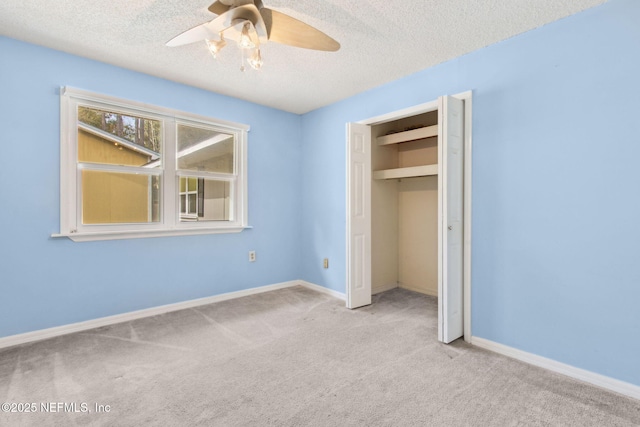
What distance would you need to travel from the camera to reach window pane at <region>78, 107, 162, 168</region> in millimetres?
2850

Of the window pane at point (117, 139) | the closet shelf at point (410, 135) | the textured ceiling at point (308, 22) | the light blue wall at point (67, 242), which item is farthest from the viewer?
the closet shelf at point (410, 135)

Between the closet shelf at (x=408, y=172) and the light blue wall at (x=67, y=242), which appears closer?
the light blue wall at (x=67, y=242)

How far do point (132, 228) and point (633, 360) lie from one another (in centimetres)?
410

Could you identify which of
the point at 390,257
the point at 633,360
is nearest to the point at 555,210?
the point at 633,360

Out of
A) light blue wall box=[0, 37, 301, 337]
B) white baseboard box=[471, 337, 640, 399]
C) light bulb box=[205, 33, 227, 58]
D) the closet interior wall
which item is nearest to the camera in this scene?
light bulb box=[205, 33, 227, 58]

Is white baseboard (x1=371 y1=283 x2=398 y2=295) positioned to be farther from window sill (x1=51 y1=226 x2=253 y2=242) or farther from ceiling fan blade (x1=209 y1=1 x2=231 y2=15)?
ceiling fan blade (x1=209 y1=1 x2=231 y2=15)

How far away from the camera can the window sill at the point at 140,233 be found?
9.00 ft

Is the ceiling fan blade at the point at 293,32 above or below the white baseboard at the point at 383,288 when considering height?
above

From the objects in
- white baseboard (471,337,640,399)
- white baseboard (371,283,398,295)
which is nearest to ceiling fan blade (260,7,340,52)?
white baseboard (471,337,640,399)

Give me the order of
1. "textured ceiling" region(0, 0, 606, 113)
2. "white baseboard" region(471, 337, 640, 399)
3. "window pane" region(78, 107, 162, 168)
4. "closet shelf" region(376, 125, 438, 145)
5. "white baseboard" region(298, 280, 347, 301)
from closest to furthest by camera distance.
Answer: "white baseboard" region(471, 337, 640, 399) < "textured ceiling" region(0, 0, 606, 113) < "window pane" region(78, 107, 162, 168) < "closet shelf" region(376, 125, 438, 145) < "white baseboard" region(298, 280, 347, 301)

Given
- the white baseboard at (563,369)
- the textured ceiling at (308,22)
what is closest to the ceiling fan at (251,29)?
the textured ceiling at (308,22)

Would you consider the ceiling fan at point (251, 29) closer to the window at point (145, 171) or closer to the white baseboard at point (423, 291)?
the window at point (145, 171)

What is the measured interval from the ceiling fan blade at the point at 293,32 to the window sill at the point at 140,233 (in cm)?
232

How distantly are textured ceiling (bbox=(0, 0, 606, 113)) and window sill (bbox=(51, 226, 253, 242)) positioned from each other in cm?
161
